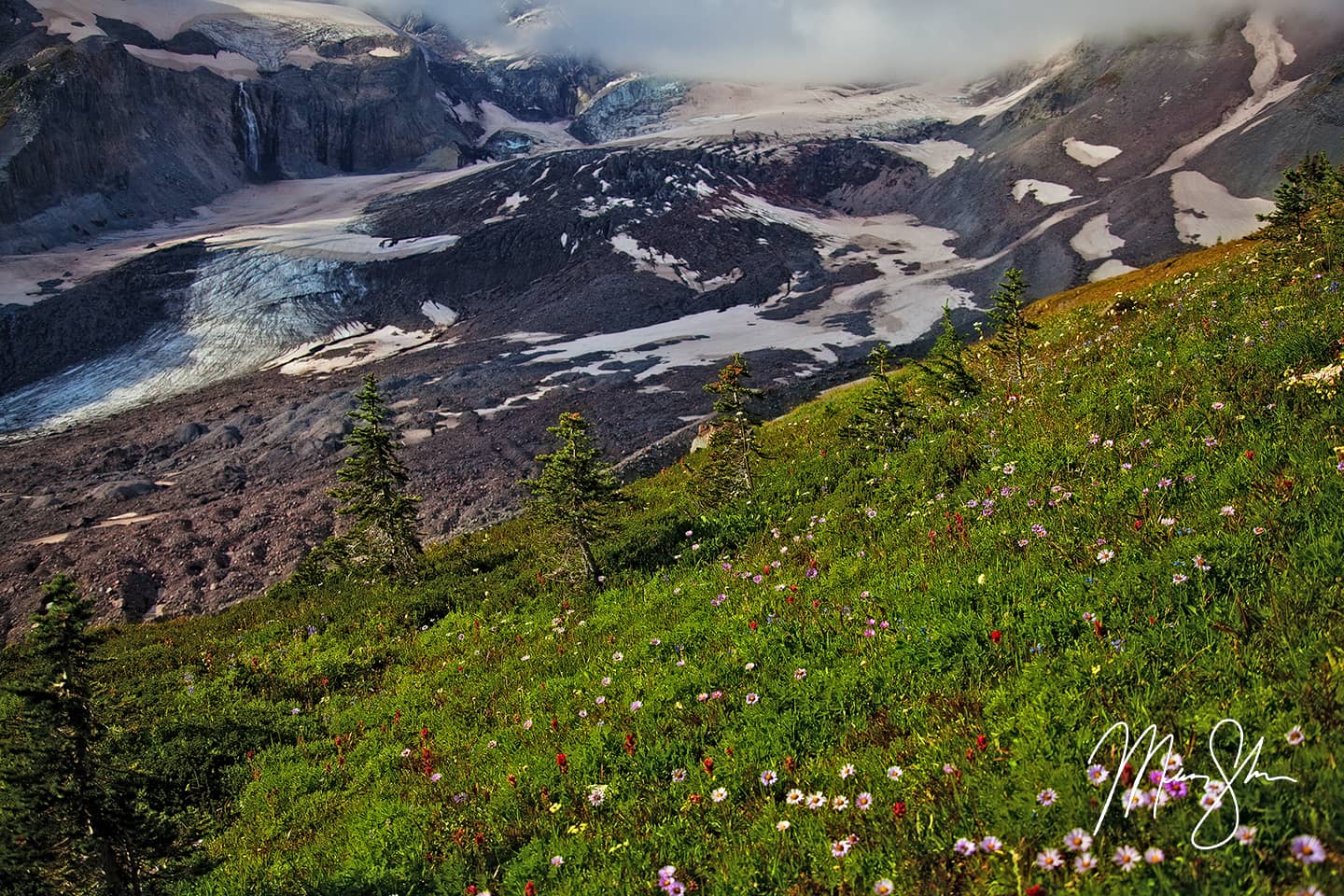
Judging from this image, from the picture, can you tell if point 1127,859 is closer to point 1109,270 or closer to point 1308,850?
point 1308,850

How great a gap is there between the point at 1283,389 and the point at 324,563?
20.3 metres

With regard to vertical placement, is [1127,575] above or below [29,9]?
below

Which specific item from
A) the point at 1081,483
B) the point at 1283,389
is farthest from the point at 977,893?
the point at 1283,389

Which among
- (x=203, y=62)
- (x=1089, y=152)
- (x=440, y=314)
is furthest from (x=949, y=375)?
(x=203, y=62)

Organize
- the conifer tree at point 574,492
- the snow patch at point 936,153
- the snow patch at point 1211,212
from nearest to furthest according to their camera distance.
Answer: the conifer tree at point 574,492 < the snow patch at point 1211,212 < the snow patch at point 936,153

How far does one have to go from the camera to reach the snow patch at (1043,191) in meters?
113

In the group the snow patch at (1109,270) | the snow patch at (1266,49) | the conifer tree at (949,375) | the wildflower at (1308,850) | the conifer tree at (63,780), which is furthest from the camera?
the snow patch at (1266,49)

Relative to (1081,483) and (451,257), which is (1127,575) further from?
(451,257)

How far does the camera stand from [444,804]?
5199 millimetres

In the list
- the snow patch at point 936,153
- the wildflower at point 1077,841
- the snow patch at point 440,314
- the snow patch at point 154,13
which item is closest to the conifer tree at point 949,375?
the wildflower at point 1077,841
